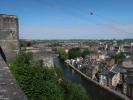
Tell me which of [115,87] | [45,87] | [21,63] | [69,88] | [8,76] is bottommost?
[115,87]

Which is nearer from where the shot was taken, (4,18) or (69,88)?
(4,18)

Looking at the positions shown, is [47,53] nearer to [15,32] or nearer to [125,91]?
[15,32]

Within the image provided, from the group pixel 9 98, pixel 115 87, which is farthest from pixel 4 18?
pixel 115 87

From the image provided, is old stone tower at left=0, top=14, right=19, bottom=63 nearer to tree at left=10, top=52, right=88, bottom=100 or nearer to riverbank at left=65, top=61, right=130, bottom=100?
tree at left=10, top=52, right=88, bottom=100

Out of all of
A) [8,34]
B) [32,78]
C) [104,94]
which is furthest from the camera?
[104,94]

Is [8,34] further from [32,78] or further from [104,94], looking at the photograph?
[104,94]

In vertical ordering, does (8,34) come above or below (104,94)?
above

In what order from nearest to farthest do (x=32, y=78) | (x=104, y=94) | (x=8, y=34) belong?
1. (x=8, y=34)
2. (x=32, y=78)
3. (x=104, y=94)

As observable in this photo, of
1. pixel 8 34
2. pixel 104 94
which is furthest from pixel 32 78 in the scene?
pixel 104 94

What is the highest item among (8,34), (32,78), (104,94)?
(8,34)
